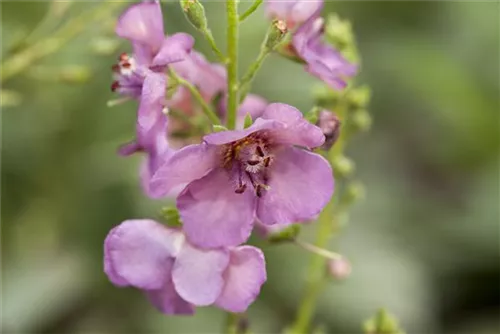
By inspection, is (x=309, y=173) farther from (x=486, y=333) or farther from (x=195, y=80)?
(x=486, y=333)

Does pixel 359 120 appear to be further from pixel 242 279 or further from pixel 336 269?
pixel 242 279

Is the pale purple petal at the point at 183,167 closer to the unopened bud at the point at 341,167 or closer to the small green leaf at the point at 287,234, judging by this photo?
the small green leaf at the point at 287,234

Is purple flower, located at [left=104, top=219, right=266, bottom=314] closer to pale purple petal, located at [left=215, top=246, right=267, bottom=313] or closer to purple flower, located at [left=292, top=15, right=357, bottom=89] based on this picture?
pale purple petal, located at [left=215, top=246, right=267, bottom=313]

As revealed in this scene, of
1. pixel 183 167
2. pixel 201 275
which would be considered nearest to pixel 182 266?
pixel 201 275

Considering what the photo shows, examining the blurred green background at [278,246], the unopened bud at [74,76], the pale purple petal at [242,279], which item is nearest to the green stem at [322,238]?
the pale purple petal at [242,279]

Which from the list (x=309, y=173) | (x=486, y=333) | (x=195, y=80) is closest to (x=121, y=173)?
(x=486, y=333)
